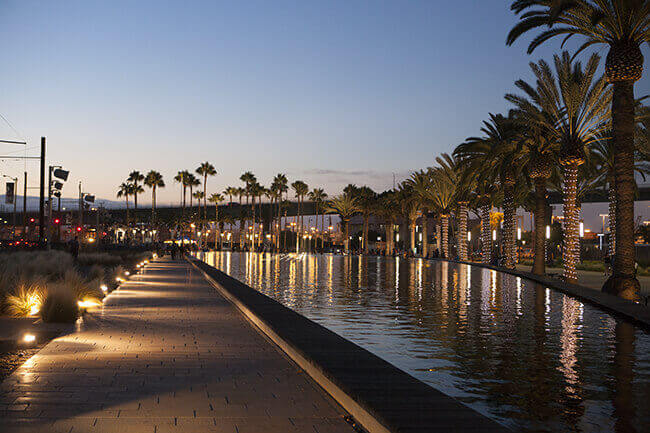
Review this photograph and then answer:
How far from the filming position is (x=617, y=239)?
27.8m

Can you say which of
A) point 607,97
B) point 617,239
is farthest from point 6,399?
point 607,97

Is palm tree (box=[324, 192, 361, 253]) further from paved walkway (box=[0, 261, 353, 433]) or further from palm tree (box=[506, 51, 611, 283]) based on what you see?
paved walkway (box=[0, 261, 353, 433])

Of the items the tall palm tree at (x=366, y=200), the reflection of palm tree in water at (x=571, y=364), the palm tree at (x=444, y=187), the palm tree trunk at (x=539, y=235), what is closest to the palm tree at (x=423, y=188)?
the palm tree at (x=444, y=187)

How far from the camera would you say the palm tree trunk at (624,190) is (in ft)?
89.5

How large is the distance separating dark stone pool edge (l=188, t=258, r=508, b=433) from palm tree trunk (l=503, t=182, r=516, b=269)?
134 feet

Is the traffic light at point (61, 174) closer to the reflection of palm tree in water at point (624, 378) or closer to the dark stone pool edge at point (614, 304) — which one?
the dark stone pool edge at point (614, 304)

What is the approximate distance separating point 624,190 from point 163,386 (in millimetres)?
22926

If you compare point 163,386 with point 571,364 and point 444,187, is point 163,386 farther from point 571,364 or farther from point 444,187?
point 444,187

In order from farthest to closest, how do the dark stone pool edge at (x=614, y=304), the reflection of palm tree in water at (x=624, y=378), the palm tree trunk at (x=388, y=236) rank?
1. the palm tree trunk at (x=388, y=236)
2. the dark stone pool edge at (x=614, y=304)
3. the reflection of palm tree in water at (x=624, y=378)

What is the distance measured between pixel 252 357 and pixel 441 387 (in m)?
3.07

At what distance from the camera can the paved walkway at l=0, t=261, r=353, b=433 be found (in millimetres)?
7105

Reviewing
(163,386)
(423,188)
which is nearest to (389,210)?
(423,188)

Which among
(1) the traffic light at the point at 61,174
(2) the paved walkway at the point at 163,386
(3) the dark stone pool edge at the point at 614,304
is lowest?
(3) the dark stone pool edge at the point at 614,304

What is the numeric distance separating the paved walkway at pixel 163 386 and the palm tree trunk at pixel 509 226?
133 ft
